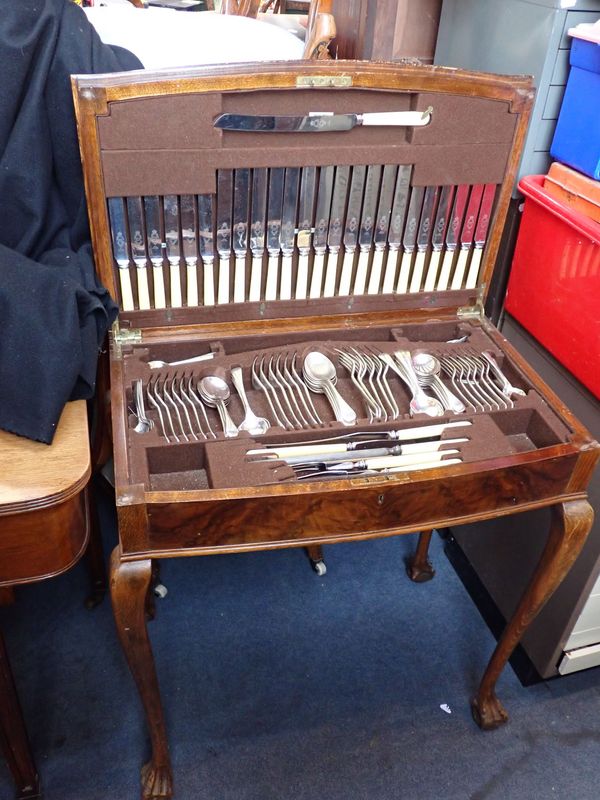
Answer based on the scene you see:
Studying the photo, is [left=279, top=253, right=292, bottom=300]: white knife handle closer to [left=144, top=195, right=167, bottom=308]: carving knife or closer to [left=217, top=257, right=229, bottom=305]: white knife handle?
[left=217, top=257, right=229, bottom=305]: white knife handle

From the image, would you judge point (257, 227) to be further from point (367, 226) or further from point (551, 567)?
point (551, 567)

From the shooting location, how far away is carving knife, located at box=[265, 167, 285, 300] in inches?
45.4

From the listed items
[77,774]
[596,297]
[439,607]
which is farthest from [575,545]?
[77,774]

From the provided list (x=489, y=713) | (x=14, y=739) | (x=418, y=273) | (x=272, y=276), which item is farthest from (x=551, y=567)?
(x=14, y=739)

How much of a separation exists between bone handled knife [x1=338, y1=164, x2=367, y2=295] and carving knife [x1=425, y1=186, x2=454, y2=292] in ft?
0.48

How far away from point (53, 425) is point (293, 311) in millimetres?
486

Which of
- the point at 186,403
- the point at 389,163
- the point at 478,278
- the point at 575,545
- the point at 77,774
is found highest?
the point at 389,163

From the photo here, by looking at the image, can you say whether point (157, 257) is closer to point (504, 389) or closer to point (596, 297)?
point (504, 389)

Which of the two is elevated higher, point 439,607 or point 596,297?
point 596,297

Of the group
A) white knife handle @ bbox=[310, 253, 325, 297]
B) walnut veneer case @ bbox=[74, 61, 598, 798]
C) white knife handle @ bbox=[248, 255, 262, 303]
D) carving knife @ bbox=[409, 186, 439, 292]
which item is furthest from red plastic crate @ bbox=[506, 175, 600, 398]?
white knife handle @ bbox=[248, 255, 262, 303]

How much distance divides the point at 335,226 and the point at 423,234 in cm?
17

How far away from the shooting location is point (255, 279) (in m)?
1.24

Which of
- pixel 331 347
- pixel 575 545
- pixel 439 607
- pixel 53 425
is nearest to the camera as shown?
pixel 53 425

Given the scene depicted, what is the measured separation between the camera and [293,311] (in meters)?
1.28
